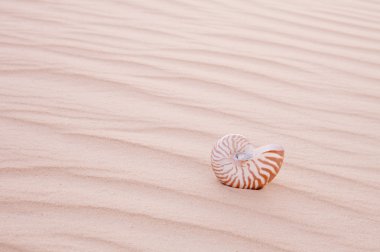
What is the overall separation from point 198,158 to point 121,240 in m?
0.53

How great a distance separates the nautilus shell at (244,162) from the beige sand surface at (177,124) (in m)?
0.05

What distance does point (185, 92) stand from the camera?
2.41 m

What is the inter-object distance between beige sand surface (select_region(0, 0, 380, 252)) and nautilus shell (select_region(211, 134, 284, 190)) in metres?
0.05

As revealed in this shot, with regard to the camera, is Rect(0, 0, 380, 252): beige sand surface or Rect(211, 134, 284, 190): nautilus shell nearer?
Rect(0, 0, 380, 252): beige sand surface

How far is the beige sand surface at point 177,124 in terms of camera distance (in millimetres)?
1621

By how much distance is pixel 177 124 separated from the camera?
7.05ft

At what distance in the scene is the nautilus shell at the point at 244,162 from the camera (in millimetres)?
1780

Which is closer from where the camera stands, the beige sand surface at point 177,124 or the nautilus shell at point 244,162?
the beige sand surface at point 177,124

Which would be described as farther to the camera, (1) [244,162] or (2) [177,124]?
(2) [177,124]

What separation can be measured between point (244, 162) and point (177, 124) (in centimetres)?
44

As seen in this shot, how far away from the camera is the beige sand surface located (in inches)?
63.8

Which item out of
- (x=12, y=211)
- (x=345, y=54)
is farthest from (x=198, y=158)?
(x=345, y=54)

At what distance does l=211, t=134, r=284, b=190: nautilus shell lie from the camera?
178cm

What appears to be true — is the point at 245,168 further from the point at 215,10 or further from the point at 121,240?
the point at 215,10
